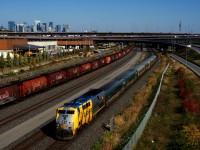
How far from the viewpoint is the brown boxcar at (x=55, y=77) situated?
4637 cm

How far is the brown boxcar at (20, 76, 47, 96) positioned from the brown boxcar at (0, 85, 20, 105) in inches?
36.1

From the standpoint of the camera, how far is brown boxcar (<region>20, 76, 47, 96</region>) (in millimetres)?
38938

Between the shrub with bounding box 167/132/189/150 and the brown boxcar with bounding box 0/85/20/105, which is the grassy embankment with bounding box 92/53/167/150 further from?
the brown boxcar with bounding box 0/85/20/105

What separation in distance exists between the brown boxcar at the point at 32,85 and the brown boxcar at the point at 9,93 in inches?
36.1

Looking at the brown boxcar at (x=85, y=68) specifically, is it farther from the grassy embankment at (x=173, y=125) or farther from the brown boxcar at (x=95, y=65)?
the grassy embankment at (x=173, y=125)

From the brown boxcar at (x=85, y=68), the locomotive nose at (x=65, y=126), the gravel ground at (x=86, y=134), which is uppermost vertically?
the brown boxcar at (x=85, y=68)

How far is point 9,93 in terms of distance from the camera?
36.2m

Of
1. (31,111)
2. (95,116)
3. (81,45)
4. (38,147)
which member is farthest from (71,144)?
(81,45)

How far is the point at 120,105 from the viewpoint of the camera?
121 feet

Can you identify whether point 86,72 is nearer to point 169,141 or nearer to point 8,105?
point 8,105

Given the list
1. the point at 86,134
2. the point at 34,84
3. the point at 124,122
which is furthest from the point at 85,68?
the point at 86,134

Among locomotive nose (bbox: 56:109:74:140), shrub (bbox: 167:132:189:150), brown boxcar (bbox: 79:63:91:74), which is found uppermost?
brown boxcar (bbox: 79:63:91:74)

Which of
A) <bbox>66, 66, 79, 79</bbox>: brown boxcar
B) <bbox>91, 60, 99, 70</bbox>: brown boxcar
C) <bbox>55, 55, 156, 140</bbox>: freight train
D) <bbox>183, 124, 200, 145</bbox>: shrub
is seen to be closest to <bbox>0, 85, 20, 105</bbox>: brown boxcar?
<bbox>55, 55, 156, 140</bbox>: freight train

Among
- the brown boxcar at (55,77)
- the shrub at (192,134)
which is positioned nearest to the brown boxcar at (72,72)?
the brown boxcar at (55,77)
